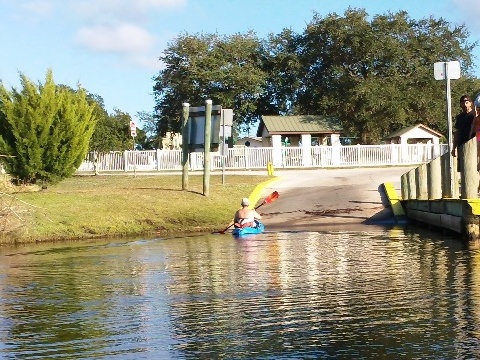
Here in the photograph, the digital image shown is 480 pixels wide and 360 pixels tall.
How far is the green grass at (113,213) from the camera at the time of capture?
2345 cm

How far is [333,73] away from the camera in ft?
243

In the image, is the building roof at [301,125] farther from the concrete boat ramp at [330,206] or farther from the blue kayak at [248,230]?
the blue kayak at [248,230]

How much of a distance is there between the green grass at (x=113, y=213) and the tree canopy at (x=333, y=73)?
40.3 metres

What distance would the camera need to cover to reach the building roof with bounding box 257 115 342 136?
6769 cm

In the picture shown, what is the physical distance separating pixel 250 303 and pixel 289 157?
4656 centimetres

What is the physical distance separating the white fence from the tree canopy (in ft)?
37.7

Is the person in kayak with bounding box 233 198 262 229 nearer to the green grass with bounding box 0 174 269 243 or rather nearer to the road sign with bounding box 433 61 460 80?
the green grass with bounding box 0 174 269 243

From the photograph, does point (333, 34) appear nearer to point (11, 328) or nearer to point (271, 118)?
point (271, 118)

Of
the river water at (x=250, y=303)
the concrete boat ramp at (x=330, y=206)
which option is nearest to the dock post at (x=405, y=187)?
the concrete boat ramp at (x=330, y=206)

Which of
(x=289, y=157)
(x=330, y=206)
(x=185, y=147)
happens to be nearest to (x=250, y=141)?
(x=289, y=157)

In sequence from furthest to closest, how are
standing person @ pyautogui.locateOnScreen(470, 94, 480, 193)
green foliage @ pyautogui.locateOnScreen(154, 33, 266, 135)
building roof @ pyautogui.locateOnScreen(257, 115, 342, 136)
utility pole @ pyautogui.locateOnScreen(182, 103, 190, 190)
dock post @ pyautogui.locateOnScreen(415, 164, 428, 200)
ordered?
green foliage @ pyautogui.locateOnScreen(154, 33, 266, 135)
building roof @ pyautogui.locateOnScreen(257, 115, 342, 136)
utility pole @ pyautogui.locateOnScreen(182, 103, 190, 190)
dock post @ pyautogui.locateOnScreen(415, 164, 428, 200)
standing person @ pyautogui.locateOnScreen(470, 94, 480, 193)

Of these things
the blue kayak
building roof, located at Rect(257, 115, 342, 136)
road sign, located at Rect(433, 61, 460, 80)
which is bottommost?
the blue kayak

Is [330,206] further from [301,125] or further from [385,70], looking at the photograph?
[385,70]

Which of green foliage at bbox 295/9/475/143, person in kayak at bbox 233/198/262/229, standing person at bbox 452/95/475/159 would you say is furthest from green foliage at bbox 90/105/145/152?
standing person at bbox 452/95/475/159
